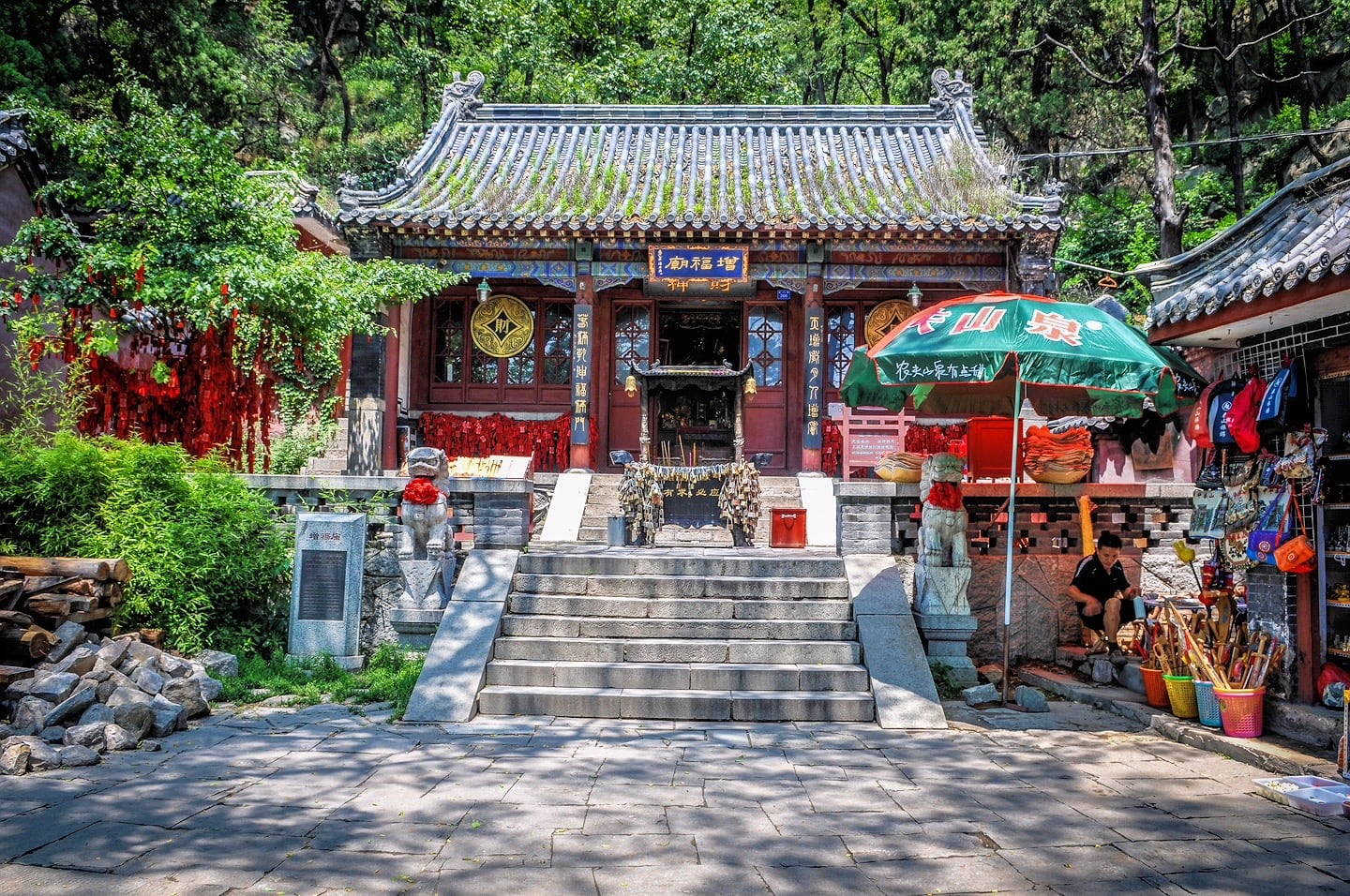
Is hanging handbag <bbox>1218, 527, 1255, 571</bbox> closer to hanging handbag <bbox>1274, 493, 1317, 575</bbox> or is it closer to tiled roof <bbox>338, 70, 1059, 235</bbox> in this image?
hanging handbag <bbox>1274, 493, 1317, 575</bbox>

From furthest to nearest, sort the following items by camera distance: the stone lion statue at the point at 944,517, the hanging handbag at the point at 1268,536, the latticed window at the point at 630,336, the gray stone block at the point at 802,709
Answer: the latticed window at the point at 630,336, the stone lion statue at the point at 944,517, the gray stone block at the point at 802,709, the hanging handbag at the point at 1268,536

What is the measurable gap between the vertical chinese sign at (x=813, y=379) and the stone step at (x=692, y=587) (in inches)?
198

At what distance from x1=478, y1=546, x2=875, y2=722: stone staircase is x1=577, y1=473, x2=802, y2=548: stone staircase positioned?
2.27 m

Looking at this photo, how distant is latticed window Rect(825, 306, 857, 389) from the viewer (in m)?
13.8

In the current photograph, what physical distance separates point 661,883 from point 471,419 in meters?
10.8

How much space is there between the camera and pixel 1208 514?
21.4ft

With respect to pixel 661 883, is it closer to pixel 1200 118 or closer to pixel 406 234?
pixel 406 234

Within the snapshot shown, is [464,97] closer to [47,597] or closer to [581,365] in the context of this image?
[581,365]

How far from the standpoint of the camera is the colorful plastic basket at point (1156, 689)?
6.41 metres

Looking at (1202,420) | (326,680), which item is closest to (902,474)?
(1202,420)

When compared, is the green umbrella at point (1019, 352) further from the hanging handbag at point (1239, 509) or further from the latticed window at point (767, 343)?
the latticed window at point (767, 343)

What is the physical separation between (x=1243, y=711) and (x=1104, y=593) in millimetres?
2173

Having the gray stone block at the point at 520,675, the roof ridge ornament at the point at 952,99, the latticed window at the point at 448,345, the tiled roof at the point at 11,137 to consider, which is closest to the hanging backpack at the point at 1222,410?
the gray stone block at the point at 520,675

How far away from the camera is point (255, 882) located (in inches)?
130
